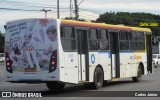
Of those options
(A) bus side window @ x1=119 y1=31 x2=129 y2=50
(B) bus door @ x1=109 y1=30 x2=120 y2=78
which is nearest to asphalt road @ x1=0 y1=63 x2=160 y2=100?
(B) bus door @ x1=109 y1=30 x2=120 y2=78

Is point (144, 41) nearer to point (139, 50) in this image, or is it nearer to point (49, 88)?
point (139, 50)

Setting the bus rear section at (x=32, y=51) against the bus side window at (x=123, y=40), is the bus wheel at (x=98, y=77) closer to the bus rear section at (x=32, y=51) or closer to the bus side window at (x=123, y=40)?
the bus side window at (x=123, y=40)

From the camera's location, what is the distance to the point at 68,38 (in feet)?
60.0

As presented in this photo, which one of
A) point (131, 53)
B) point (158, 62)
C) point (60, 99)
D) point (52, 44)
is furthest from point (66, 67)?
point (158, 62)

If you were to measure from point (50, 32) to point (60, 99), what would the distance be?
2.97 meters

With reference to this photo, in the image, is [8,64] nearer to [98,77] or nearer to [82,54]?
[82,54]

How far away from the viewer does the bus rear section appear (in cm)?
1739

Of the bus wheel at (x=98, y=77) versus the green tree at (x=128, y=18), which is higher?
the green tree at (x=128, y=18)

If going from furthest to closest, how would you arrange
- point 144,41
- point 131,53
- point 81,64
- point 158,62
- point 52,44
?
point 158,62, point 144,41, point 131,53, point 81,64, point 52,44

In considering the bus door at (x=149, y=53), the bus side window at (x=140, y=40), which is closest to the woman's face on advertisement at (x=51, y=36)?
the bus side window at (x=140, y=40)

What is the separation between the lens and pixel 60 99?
15844mm

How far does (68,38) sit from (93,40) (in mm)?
2274

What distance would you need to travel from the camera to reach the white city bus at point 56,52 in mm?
17438

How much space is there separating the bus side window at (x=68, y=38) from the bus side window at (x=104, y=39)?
8.82ft
